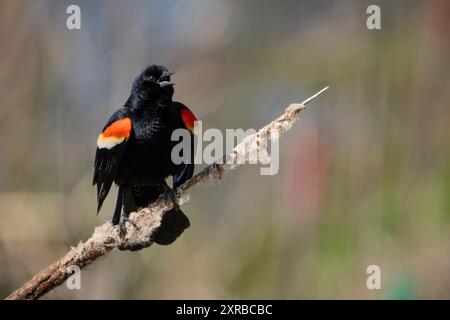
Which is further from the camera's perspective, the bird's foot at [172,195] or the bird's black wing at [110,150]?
the bird's black wing at [110,150]

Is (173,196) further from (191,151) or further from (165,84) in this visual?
(165,84)

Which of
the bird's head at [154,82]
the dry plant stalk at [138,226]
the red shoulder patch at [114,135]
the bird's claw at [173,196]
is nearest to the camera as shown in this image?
the dry plant stalk at [138,226]

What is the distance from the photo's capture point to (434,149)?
531cm

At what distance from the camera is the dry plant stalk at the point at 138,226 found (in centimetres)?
320

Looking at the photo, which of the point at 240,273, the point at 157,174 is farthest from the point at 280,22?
the point at 157,174

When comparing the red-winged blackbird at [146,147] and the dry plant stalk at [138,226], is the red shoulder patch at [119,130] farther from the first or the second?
the dry plant stalk at [138,226]

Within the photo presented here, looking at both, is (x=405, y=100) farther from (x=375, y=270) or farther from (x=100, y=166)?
(x=100, y=166)

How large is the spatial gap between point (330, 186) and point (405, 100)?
2.91ft

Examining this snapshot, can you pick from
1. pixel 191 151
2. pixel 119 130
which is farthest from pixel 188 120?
pixel 119 130

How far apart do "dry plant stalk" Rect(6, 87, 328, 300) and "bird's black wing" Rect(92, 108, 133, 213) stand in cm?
28

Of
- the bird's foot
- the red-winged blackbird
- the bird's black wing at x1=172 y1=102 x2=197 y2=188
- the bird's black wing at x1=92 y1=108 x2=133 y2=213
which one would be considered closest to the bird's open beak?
the red-winged blackbird

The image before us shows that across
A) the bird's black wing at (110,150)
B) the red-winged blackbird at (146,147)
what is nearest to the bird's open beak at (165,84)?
the red-winged blackbird at (146,147)

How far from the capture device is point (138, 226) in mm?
3652

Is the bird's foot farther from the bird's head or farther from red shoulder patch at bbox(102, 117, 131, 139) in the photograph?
the bird's head
